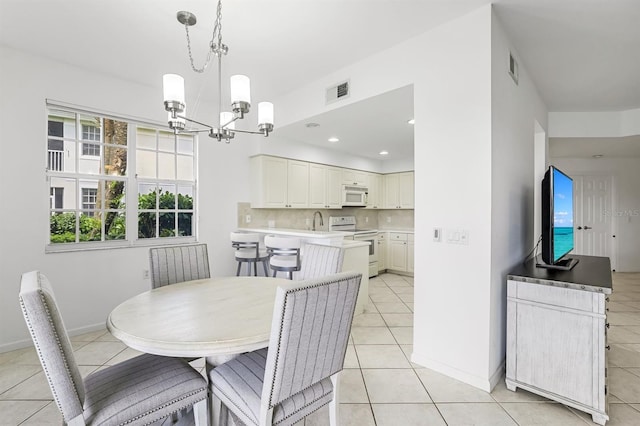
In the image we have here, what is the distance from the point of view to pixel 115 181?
3.41 meters

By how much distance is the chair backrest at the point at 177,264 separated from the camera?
2.29m

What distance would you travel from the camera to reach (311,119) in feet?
11.6

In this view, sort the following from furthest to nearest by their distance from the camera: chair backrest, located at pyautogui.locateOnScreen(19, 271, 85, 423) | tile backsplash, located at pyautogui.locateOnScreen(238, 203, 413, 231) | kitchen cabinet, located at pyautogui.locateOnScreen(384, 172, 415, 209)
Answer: kitchen cabinet, located at pyautogui.locateOnScreen(384, 172, 415, 209) → tile backsplash, located at pyautogui.locateOnScreen(238, 203, 413, 231) → chair backrest, located at pyautogui.locateOnScreen(19, 271, 85, 423)

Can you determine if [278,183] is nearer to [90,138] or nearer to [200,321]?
[90,138]

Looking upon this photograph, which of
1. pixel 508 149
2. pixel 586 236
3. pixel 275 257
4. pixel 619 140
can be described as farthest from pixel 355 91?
pixel 586 236

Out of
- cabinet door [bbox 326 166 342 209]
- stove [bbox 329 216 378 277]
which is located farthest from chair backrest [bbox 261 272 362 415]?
stove [bbox 329 216 378 277]

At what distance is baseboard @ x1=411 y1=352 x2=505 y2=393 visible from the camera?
2.10 metres

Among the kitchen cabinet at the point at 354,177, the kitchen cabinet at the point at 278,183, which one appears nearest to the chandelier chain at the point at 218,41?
the kitchen cabinet at the point at 278,183

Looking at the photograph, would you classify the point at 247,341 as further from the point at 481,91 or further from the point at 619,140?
the point at 619,140

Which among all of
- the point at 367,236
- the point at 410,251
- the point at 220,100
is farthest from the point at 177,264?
the point at 410,251

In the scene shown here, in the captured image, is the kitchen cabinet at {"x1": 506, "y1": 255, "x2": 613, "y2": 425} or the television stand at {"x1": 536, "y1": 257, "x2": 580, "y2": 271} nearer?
the kitchen cabinet at {"x1": 506, "y1": 255, "x2": 613, "y2": 425}

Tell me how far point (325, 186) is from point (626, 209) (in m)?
6.11

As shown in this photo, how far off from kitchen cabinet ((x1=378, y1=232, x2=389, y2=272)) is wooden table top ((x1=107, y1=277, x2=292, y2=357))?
4.16m

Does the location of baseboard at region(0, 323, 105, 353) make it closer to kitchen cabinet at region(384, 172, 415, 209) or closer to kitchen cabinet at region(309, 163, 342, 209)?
kitchen cabinet at region(309, 163, 342, 209)
